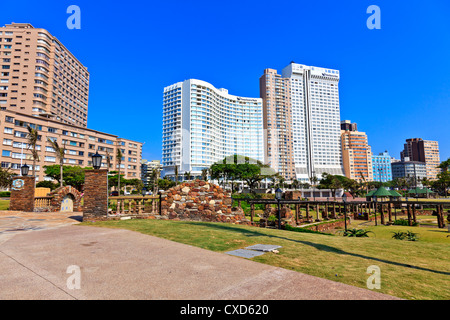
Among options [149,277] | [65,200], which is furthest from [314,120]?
[149,277]

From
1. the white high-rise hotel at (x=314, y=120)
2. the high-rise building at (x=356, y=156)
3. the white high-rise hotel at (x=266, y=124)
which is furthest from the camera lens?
the high-rise building at (x=356, y=156)

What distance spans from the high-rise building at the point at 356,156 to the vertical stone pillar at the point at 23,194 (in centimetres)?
18263

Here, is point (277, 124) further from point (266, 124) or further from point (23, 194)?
point (23, 194)

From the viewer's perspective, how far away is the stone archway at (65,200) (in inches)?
806

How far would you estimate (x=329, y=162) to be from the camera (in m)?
173

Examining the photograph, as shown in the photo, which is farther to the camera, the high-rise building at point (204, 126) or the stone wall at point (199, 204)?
the high-rise building at point (204, 126)

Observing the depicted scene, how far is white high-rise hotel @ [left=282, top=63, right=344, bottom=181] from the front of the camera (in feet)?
557

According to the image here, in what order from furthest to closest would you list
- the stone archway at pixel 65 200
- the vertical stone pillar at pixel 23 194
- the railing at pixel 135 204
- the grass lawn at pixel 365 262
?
1. the stone archway at pixel 65 200
2. the vertical stone pillar at pixel 23 194
3. the railing at pixel 135 204
4. the grass lawn at pixel 365 262

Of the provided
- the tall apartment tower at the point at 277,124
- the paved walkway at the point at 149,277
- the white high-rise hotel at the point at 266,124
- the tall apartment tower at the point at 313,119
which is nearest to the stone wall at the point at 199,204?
the paved walkway at the point at 149,277

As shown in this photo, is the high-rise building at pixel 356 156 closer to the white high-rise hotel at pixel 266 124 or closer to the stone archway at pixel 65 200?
the white high-rise hotel at pixel 266 124

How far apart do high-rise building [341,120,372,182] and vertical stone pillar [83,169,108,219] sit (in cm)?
18383

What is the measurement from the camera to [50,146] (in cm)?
7619

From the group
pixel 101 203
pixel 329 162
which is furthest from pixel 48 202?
pixel 329 162
